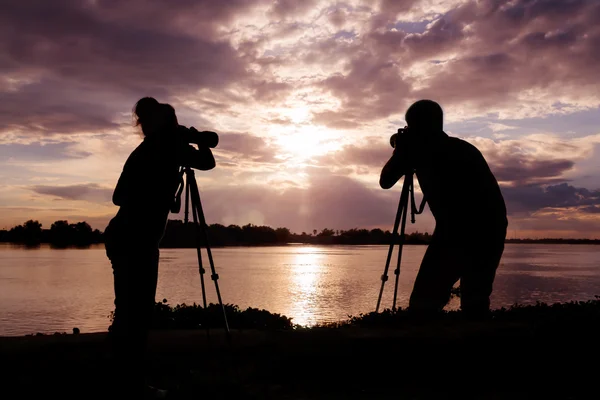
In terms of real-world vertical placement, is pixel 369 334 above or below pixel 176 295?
above

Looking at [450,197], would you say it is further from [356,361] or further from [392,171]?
[356,361]

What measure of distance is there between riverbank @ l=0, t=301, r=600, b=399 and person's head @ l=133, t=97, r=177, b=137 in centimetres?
248

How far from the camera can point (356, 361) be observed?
20.8 ft

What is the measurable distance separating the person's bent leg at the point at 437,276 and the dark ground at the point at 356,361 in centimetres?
35

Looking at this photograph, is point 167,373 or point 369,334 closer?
point 167,373

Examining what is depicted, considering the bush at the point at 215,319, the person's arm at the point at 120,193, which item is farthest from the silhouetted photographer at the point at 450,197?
the bush at the point at 215,319

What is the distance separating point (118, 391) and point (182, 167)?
2.29 metres

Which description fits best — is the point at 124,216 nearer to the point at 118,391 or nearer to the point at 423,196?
the point at 118,391

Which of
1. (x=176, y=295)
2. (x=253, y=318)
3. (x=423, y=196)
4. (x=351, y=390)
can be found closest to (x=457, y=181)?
(x=423, y=196)

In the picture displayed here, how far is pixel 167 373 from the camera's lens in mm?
5922

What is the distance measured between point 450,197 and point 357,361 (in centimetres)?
223

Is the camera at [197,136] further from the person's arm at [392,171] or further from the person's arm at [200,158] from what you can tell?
the person's arm at [392,171]

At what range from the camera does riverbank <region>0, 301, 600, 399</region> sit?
555 cm

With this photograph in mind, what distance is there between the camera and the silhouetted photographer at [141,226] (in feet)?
16.5
